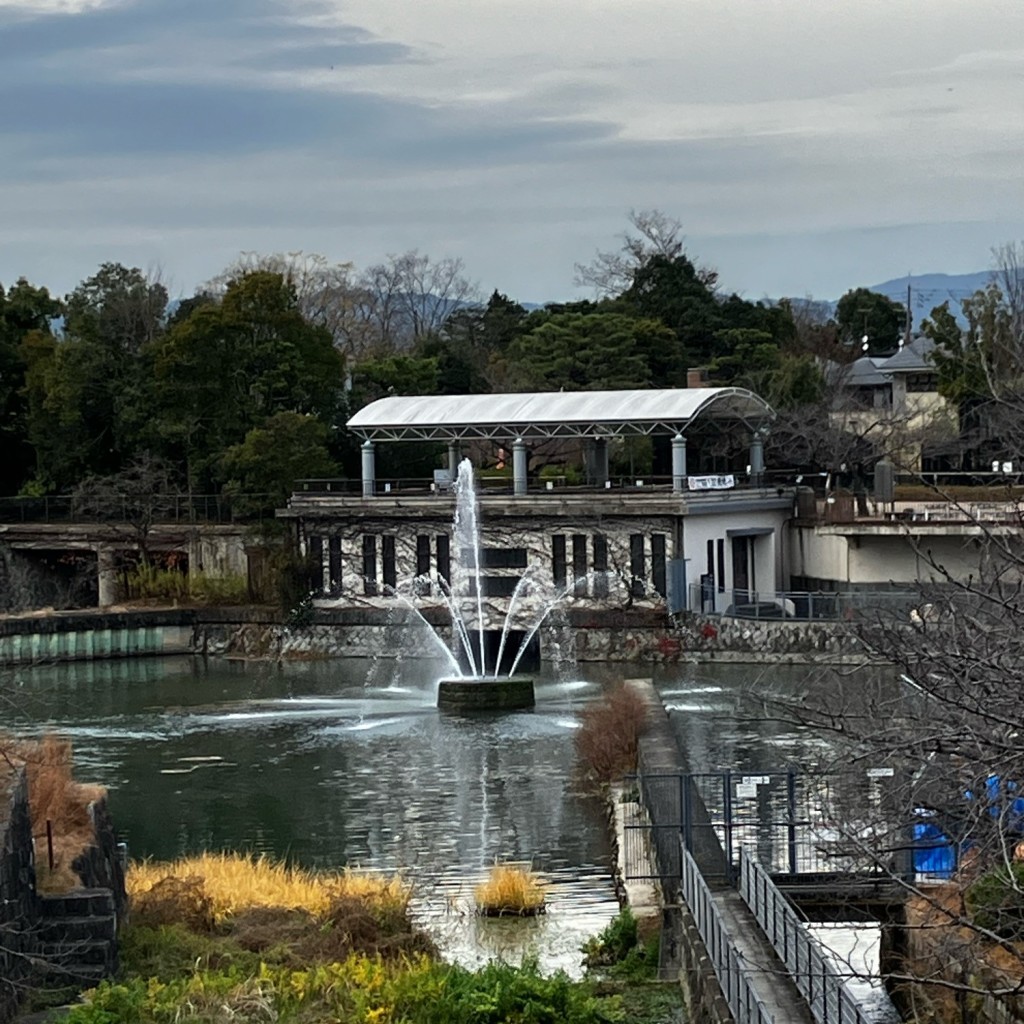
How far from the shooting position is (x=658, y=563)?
170 ft

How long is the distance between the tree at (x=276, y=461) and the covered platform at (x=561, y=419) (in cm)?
209

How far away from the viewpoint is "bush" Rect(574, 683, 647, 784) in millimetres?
31234

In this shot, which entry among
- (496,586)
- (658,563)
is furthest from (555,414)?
(658,563)

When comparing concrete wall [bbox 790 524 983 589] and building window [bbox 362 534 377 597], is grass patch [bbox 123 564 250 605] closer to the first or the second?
building window [bbox 362 534 377 597]

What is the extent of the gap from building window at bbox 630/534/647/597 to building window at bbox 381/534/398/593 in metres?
6.50

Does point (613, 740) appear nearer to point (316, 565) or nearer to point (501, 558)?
point (501, 558)

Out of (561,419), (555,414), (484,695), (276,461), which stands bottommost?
(484,695)

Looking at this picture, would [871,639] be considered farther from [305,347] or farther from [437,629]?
[305,347]

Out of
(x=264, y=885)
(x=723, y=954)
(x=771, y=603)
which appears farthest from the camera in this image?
(x=771, y=603)

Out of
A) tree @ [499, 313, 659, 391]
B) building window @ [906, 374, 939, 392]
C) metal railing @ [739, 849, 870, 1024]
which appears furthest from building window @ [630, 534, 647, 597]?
metal railing @ [739, 849, 870, 1024]

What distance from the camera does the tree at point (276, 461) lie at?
57938 millimetres

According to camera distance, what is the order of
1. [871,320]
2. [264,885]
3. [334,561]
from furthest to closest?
[871,320] → [334,561] → [264,885]

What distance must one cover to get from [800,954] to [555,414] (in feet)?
133

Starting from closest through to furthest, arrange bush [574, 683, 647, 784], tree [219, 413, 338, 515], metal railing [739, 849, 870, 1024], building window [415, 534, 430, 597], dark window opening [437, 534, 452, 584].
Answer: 1. metal railing [739, 849, 870, 1024]
2. bush [574, 683, 647, 784]
3. dark window opening [437, 534, 452, 584]
4. building window [415, 534, 430, 597]
5. tree [219, 413, 338, 515]
